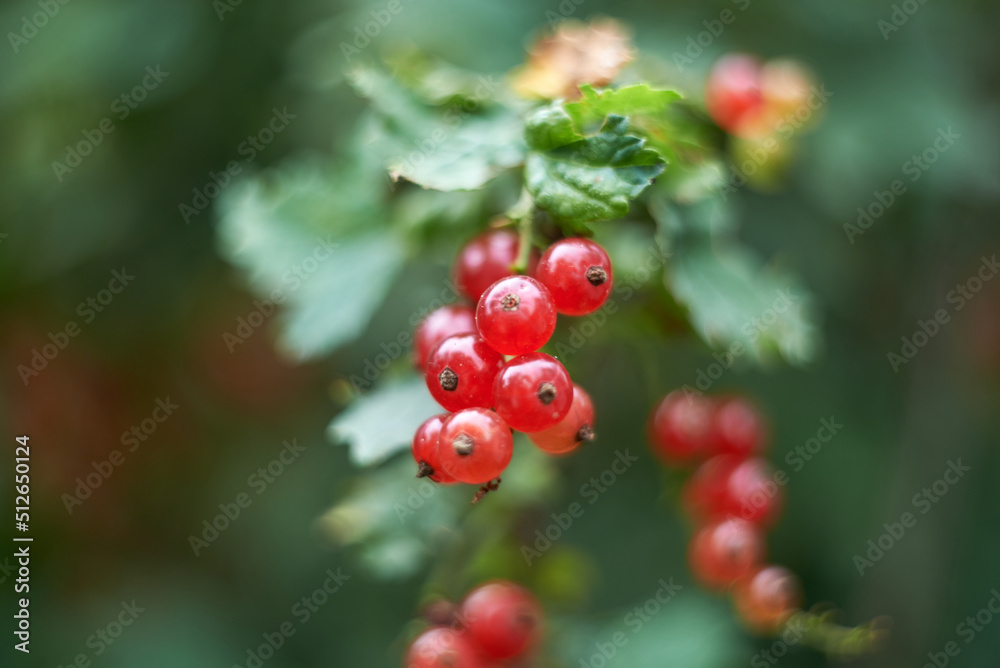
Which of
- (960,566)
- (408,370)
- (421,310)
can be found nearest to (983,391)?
(960,566)

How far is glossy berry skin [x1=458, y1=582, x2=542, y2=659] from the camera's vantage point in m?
1.42

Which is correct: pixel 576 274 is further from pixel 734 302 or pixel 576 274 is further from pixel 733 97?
pixel 733 97

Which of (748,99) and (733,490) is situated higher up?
(748,99)

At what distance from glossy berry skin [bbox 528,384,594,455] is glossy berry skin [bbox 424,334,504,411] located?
0.08 meters

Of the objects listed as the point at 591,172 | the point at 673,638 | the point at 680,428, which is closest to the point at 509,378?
the point at 591,172

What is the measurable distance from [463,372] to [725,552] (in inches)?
34.5

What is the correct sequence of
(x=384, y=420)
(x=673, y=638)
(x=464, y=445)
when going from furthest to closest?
(x=673, y=638)
(x=384, y=420)
(x=464, y=445)

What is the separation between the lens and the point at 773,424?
7.82 ft

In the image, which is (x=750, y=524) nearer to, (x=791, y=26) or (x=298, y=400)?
(x=791, y=26)

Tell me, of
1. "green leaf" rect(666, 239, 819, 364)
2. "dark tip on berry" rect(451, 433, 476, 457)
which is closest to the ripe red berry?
"dark tip on berry" rect(451, 433, 476, 457)

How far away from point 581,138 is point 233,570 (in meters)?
2.18

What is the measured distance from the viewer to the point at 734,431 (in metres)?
1.64

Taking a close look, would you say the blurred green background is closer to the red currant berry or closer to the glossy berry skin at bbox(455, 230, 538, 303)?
the red currant berry

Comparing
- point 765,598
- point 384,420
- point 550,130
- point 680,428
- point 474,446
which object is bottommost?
point 765,598
